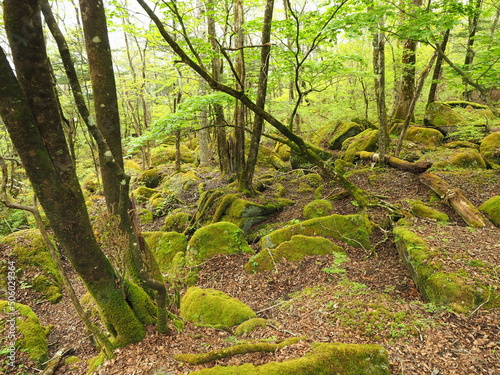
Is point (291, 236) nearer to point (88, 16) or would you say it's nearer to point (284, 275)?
point (284, 275)

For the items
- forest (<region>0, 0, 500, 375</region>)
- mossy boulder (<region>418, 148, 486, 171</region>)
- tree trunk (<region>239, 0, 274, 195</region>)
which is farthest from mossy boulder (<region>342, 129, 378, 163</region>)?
tree trunk (<region>239, 0, 274, 195</region>)

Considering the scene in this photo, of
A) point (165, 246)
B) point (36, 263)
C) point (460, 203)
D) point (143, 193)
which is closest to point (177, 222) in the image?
point (165, 246)

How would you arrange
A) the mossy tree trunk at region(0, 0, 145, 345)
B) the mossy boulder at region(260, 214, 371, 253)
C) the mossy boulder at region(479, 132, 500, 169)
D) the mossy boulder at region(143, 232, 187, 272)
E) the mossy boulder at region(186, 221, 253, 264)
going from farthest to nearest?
the mossy boulder at region(479, 132, 500, 169) < the mossy boulder at region(143, 232, 187, 272) < the mossy boulder at region(186, 221, 253, 264) < the mossy boulder at region(260, 214, 371, 253) < the mossy tree trunk at region(0, 0, 145, 345)

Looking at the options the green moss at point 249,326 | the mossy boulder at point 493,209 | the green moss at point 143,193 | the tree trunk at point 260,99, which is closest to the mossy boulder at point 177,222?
the tree trunk at point 260,99

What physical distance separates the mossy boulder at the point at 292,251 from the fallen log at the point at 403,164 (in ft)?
16.1

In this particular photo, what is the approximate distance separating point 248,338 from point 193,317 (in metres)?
1.28

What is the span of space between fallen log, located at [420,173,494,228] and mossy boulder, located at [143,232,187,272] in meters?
7.44

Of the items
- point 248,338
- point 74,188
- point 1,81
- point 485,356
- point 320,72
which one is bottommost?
point 248,338

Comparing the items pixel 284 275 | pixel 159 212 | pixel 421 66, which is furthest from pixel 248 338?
pixel 421 66

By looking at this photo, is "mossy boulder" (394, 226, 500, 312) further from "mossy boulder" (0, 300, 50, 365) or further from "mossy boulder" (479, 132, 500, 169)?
"mossy boulder" (479, 132, 500, 169)

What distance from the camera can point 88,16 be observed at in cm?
389

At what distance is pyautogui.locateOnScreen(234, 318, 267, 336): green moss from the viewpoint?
13.8 feet

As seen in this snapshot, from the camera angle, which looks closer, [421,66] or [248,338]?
[248,338]

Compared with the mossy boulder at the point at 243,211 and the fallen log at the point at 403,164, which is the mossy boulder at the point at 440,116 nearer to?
the fallen log at the point at 403,164
